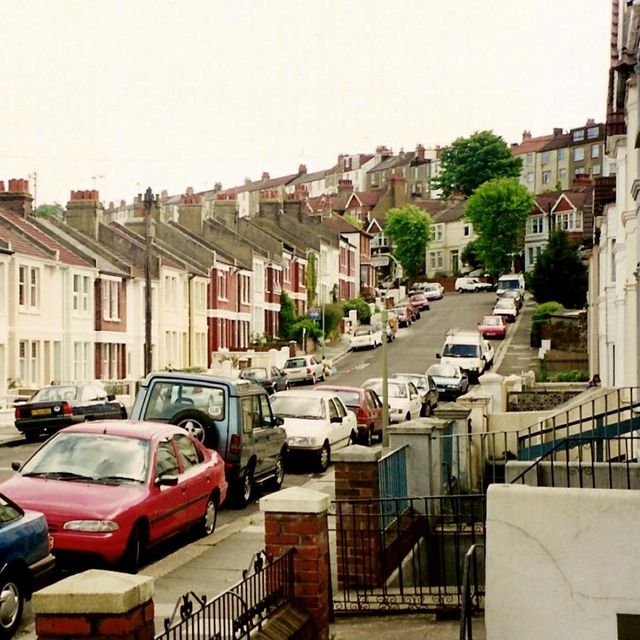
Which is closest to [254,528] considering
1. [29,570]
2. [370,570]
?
[370,570]

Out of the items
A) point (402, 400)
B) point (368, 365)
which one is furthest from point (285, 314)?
point (402, 400)

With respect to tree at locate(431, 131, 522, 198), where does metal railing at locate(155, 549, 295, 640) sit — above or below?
below

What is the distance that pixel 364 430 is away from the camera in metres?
27.8

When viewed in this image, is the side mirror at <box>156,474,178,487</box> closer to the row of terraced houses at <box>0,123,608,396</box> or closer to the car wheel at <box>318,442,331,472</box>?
the car wheel at <box>318,442,331,472</box>

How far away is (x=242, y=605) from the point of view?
24.8 ft

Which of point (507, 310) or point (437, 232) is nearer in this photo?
point (507, 310)

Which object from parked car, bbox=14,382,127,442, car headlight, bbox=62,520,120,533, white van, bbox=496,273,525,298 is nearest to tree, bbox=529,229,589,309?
white van, bbox=496,273,525,298

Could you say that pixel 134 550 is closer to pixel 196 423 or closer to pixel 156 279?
pixel 196 423

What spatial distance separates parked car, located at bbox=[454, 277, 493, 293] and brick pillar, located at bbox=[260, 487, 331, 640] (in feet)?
343

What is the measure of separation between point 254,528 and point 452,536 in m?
2.97

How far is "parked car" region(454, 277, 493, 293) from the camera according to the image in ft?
369

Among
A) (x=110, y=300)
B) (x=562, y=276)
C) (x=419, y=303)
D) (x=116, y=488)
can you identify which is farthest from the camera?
(x=419, y=303)

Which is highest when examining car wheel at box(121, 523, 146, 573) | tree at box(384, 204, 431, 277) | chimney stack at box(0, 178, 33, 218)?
tree at box(384, 204, 431, 277)

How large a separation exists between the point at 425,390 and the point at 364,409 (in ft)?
32.5
